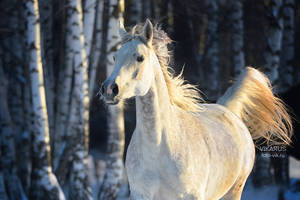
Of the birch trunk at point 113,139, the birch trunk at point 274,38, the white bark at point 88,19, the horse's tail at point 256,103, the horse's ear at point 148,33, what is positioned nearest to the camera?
the horse's ear at point 148,33

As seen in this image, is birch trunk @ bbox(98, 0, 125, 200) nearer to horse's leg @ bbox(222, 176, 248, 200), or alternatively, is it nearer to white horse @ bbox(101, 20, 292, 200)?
horse's leg @ bbox(222, 176, 248, 200)

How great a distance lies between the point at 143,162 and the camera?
11.8ft

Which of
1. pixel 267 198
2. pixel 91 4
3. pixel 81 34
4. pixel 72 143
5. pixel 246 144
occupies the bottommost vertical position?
pixel 267 198

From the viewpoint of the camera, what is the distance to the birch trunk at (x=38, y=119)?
23.0 ft

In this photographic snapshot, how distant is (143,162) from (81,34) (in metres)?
4.51

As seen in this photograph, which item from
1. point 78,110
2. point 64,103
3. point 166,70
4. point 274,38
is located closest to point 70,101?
point 64,103

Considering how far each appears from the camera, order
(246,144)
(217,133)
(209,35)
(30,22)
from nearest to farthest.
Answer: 1. (217,133)
2. (246,144)
3. (30,22)
4. (209,35)

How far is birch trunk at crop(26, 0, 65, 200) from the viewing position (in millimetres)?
7023

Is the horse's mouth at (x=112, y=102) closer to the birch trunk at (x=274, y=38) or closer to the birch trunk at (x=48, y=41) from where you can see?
the birch trunk at (x=48, y=41)

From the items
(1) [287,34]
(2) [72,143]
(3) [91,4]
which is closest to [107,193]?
(2) [72,143]

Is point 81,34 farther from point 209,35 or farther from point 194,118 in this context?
point 209,35

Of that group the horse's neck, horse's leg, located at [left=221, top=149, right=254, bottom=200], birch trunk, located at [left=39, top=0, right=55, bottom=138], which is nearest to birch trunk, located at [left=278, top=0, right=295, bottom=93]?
birch trunk, located at [left=39, top=0, right=55, bottom=138]

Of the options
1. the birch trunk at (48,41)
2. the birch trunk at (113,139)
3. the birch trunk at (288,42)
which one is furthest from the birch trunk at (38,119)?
the birch trunk at (288,42)

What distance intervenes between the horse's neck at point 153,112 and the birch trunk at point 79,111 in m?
4.18
